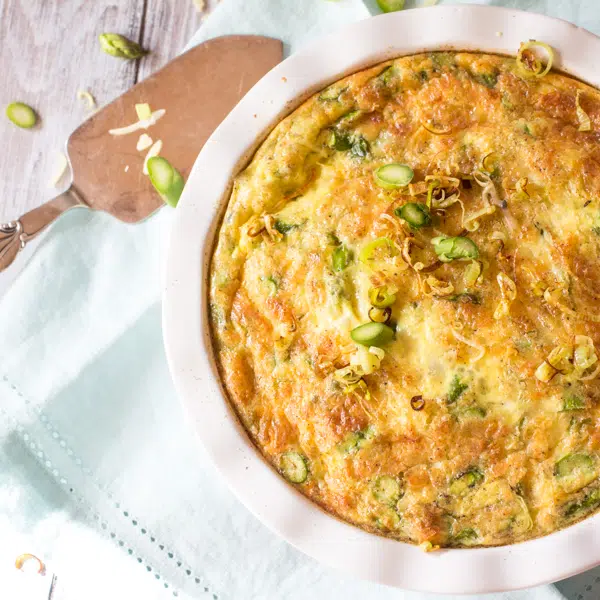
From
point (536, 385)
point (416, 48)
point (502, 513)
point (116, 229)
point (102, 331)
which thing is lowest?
point (502, 513)

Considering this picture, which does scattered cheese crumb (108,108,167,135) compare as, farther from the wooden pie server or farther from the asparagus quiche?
the asparagus quiche

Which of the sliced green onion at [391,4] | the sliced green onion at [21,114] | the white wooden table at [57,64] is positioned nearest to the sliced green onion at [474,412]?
the sliced green onion at [391,4]

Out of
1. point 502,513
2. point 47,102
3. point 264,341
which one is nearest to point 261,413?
point 264,341

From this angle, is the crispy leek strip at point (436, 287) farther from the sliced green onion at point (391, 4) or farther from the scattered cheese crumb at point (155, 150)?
the scattered cheese crumb at point (155, 150)

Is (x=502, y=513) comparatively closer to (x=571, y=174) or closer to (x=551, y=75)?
(x=571, y=174)

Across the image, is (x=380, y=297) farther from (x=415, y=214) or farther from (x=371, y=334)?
(x=415, y=214)

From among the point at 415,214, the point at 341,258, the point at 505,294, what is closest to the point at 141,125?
the point at 341,258
